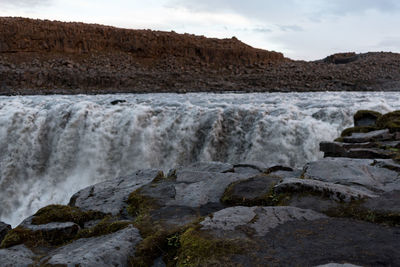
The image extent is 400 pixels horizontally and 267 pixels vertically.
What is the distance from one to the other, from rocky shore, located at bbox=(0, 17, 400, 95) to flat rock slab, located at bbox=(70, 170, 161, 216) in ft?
68.1

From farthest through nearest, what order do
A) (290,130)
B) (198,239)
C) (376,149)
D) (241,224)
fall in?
(290,130), (376,149), (241,224), (198,239)

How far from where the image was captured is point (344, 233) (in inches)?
101

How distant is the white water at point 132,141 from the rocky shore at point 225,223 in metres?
4.94

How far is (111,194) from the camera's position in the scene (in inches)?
164

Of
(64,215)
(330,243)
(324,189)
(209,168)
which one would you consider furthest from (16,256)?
(209,168)

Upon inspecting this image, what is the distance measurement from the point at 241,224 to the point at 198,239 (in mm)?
422

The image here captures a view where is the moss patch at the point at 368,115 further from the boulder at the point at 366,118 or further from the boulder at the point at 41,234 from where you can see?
the boulder at the point at 41,234

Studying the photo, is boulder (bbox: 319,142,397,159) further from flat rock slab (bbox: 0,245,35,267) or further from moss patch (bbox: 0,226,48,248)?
flat rock slab (bbox: 0,245,35,267)

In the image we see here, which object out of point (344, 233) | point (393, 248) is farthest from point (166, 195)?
point (393, 248)

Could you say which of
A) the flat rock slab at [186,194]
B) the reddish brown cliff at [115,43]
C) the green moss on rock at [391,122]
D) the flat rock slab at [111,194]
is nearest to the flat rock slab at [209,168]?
the flat rock slab at [186,194]

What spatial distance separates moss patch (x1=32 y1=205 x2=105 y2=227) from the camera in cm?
344

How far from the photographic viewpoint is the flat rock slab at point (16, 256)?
2574 millimetres

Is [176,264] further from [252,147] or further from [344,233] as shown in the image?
[252,147]

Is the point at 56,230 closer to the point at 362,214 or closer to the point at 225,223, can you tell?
the point at 225,223
